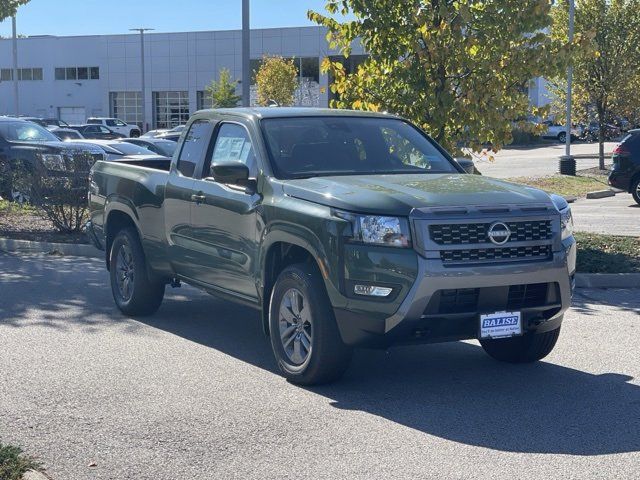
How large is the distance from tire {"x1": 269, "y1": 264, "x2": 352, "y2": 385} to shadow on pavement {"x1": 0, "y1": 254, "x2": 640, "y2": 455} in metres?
0.19

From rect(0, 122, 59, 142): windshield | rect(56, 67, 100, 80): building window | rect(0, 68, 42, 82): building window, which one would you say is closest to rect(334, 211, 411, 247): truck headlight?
rect(0, 122, 59, 142): windshield

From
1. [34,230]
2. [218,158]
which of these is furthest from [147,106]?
[218,158]

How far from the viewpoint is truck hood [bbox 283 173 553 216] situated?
6.83m

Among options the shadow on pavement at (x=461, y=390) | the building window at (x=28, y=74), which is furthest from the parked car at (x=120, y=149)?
the building window at (x=28, y=74)

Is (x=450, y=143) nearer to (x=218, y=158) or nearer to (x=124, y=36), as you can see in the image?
(x=218, y=158)

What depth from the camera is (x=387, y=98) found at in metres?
13.9

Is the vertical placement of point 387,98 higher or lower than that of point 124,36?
lower

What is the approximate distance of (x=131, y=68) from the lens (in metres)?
82.2

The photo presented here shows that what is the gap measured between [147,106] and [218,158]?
245 ft

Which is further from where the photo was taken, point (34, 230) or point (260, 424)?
point (34, 230)

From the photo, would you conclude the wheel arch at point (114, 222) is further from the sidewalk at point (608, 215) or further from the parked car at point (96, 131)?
the parked car at point (96, 131)

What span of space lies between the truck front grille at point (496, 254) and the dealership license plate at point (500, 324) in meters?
0.37

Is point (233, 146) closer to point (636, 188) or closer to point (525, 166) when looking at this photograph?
point (636, 188)

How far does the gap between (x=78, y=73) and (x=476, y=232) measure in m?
81.9
